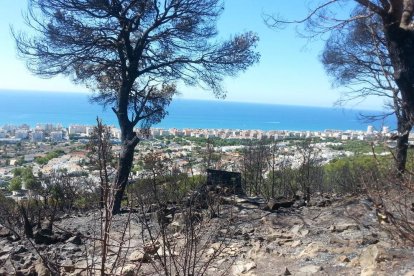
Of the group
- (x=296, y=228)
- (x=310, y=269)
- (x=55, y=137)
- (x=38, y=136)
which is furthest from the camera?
(x=38, y=136)

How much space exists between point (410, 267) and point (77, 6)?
22.8ft

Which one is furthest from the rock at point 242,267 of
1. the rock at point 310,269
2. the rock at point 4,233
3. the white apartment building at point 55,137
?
the white apartment building at point 55,137

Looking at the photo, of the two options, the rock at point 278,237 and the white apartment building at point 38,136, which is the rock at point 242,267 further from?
the white apartment building at point 38,136

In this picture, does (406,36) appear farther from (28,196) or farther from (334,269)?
(28,196)

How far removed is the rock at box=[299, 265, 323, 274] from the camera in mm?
4280

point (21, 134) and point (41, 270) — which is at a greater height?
point (21, 134)

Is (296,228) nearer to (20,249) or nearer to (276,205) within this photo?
(276,205)

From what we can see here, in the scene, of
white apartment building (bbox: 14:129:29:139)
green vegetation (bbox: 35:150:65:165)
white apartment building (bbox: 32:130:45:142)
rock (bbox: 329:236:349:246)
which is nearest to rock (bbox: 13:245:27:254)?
rock (bbox: 329:236:349:246)

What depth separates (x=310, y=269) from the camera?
4348 millimetres

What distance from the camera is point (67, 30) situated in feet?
26.8

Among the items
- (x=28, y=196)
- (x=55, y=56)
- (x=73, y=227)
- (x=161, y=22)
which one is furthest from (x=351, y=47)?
(x=28, y=196)

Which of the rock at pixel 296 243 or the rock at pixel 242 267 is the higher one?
the rock at pixel 296 243

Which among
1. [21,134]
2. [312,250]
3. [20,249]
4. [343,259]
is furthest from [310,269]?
[21,134]

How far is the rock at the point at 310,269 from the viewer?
4.28m
